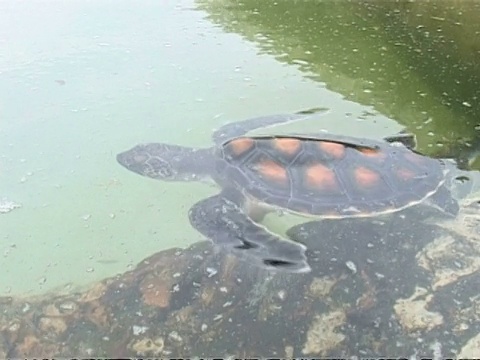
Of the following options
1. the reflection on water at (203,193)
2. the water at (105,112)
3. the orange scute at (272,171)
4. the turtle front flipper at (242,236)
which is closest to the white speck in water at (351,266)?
the reflection on water at (203,193)

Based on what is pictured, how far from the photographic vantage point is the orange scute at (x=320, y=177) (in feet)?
8.35

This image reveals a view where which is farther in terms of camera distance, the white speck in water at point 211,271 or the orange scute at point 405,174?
the orange scute at point 405,174

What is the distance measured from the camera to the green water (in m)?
2.53

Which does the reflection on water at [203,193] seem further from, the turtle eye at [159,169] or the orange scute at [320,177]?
the orange scute at [320,177]

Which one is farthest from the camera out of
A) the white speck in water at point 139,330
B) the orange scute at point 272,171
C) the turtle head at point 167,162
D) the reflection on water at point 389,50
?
the reflection on water at point 389,50

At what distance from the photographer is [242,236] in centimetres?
246

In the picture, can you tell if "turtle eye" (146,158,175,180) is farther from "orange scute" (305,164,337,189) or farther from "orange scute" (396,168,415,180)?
"orange scute" (396,168,415,180)

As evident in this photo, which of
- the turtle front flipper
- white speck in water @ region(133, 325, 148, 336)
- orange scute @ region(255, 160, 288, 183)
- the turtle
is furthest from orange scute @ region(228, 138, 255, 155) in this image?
white speck in water @ region(133, 325, 148, 336)

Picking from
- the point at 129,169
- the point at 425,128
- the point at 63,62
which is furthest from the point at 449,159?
the point at 63,62

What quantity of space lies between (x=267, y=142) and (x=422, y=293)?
0.95m

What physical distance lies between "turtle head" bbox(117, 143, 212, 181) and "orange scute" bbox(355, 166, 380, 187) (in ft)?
2.38

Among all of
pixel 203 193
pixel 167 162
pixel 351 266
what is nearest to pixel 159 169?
pixel 167 162

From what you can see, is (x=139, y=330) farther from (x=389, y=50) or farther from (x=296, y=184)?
(x=389, y=50)

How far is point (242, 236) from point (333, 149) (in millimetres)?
595
